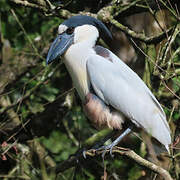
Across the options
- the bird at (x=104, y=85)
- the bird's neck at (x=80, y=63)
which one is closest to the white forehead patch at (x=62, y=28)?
the bird at (x=104, y=85)

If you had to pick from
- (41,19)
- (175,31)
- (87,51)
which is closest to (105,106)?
(87,51)

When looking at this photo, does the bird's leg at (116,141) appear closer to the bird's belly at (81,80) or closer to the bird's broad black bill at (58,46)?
the bird's belly at (81,80)

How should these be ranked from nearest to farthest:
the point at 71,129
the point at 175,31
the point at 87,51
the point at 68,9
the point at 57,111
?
the point at 175,31 → the point at 87,51 → the point at 68,9 → the point at 57,111 → the point at 71,129

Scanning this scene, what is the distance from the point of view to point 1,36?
4188mm

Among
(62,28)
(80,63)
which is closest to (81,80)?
(80,63)

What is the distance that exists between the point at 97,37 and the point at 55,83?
1277 mm

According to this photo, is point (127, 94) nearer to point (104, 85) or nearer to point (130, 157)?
point (104, 85)

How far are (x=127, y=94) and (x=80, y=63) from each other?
415mm

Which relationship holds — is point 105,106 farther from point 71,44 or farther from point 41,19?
point 41,19

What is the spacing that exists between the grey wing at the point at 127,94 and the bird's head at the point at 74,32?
0.68ft

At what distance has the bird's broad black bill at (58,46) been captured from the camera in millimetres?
3219

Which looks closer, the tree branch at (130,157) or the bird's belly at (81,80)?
the tree branch at (130,157)

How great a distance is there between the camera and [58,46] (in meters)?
3.25

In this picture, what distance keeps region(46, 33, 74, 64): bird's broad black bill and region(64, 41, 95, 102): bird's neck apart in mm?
74
